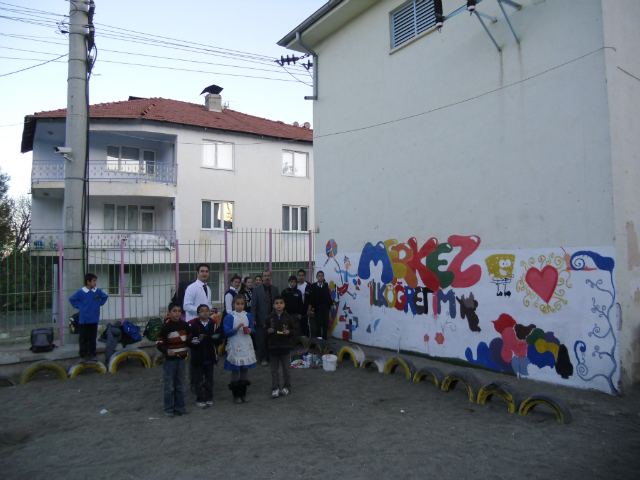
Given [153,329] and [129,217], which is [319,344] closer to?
[153,329]

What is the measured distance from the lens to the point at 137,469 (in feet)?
14.4

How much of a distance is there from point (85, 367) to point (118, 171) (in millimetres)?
12528

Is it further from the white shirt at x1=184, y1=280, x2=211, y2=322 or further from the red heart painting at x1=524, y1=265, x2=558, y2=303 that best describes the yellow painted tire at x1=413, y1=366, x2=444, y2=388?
the white shirt at x1=184, y1=280, x2=211, y2=322

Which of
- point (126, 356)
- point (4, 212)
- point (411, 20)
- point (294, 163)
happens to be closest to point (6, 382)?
point (126, 356)

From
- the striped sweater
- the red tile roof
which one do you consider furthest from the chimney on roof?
the striped sweater

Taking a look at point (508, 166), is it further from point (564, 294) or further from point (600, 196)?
point (564, 294)

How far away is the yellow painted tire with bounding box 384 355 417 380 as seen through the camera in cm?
742

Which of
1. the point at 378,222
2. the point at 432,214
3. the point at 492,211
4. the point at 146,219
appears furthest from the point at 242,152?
the point at 492,211

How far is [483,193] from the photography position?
784 cm

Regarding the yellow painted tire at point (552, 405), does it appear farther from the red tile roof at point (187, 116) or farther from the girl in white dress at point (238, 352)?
the red tile roof at point (187, 116)

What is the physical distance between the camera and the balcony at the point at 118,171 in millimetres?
18141

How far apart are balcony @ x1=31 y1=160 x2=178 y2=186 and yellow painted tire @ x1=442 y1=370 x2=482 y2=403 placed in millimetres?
15322

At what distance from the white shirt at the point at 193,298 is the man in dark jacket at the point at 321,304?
11.3 feet

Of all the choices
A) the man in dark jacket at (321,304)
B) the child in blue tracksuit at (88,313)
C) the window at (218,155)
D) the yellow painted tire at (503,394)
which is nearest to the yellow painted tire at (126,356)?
the child in blue tracksuit at (88,313)
